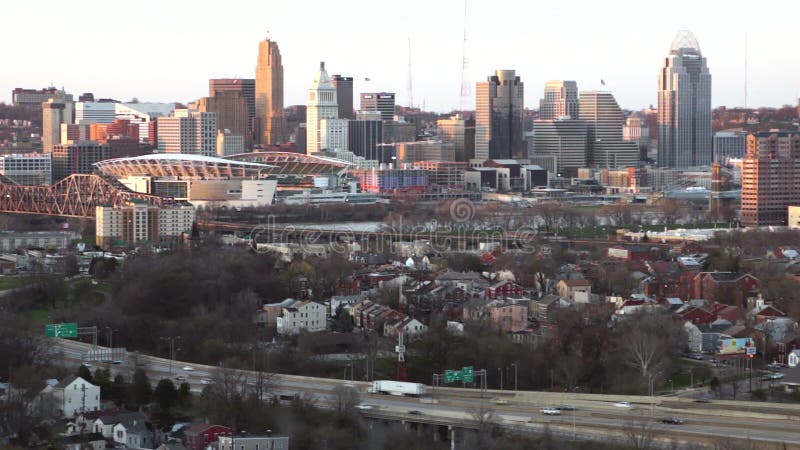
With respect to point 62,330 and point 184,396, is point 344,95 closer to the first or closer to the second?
point 62,330

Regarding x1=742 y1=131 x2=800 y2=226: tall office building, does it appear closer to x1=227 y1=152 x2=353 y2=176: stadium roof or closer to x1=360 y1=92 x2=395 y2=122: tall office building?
x1=227 y1=152 x2=353 y2=176: stadium roof

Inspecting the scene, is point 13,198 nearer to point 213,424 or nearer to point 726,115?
point 213,424

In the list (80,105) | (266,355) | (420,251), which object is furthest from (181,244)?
(80,105)

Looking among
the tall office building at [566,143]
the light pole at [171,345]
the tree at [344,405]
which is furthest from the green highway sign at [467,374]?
the tall office building at [566,143]

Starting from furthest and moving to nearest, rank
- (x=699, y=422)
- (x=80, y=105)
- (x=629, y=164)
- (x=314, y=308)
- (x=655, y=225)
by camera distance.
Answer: (x=80, y=105)
(x=629, y=164)
(x=655, y=225)
(x=314, y=308)
(x=699, y=422)

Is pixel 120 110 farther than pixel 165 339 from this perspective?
Yes

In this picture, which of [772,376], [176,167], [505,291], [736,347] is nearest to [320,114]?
[176,167]

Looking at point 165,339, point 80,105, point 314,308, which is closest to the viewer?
point 165,339
